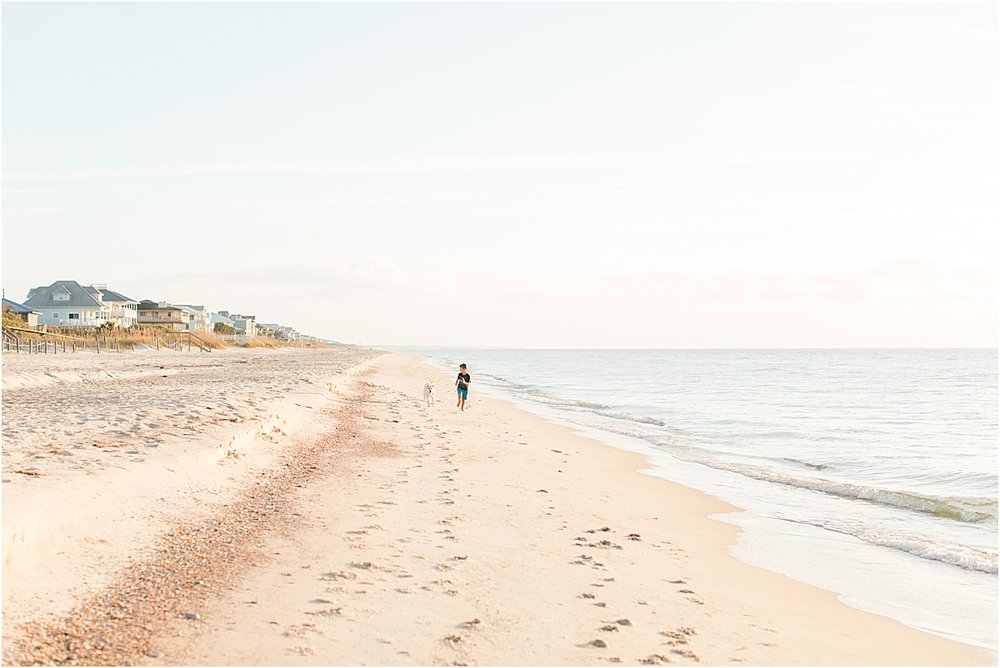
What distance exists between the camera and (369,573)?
7219 millimetres

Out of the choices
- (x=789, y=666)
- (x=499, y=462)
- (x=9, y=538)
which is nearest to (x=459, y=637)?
(x=789, y=666)

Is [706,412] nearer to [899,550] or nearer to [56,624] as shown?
[899,550]

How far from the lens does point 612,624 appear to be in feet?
20.8

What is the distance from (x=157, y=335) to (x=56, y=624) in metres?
86.0

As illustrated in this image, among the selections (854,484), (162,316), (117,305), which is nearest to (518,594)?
(854,484)

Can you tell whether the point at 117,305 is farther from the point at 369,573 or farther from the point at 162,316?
the point at 369,573

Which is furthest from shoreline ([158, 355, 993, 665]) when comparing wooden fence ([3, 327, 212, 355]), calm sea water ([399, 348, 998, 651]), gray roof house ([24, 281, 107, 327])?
gray roof house ([24, 281, 107, 327])

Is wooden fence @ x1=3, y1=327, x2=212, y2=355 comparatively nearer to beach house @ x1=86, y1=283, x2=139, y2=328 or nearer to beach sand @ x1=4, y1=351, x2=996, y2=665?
beach house @ x1=86, y1=283, x2=139, y2=328

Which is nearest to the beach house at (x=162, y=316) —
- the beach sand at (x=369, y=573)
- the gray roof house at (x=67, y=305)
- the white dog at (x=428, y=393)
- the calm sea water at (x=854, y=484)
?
the gray roof house at (x=67, y=305)

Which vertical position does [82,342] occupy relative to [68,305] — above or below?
below

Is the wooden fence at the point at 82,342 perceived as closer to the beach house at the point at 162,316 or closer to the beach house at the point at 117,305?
the beach house at the point at 117,305

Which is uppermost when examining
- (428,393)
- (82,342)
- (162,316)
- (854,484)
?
(162,316)

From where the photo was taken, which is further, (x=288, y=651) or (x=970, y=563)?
(x=970, y=563)

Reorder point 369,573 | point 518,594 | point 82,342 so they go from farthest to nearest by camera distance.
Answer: point 82,342, point 369,573, point 518,594
